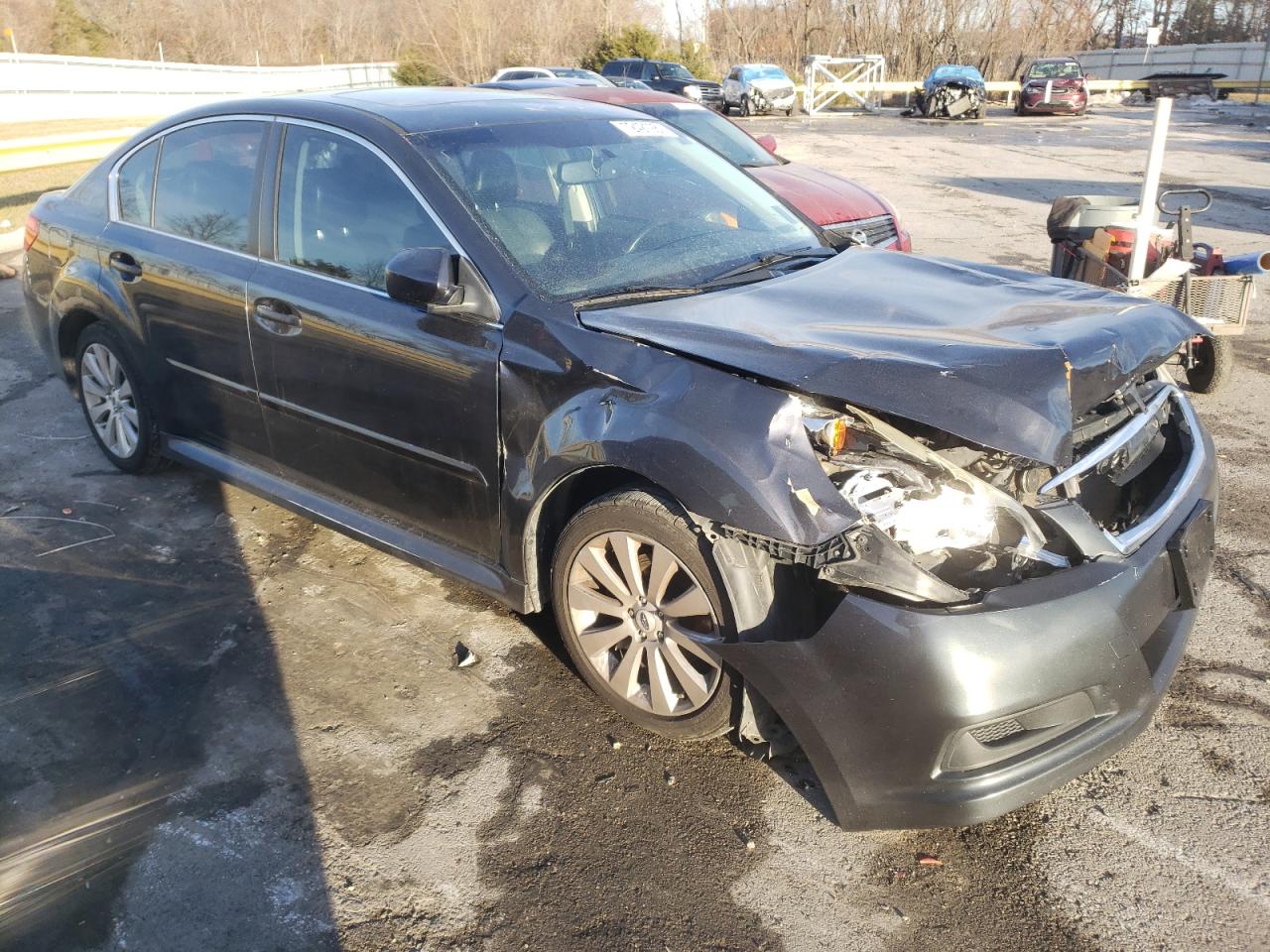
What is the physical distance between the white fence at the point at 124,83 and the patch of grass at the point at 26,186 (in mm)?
9930

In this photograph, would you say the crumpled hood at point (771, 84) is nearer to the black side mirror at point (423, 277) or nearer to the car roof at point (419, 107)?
the car roof at point (419, 107)

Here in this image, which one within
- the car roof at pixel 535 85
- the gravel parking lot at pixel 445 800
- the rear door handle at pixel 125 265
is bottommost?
the gravel parking lot at pixel 445 800

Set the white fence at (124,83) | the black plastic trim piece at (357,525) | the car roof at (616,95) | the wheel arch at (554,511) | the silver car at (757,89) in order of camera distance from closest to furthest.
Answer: the wheel arch at (554,511), the black plastic trim piece at (357,525), the car roof at (616,95), the white fence at (124,83), the silver car at (757,89)

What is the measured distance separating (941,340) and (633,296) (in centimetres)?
96

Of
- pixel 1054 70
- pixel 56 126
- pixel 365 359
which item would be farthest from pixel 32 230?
pixel 1054 70

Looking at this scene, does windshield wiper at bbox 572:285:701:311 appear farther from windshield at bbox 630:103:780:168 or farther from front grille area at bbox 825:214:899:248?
windshield at bbox 630:103:780:168

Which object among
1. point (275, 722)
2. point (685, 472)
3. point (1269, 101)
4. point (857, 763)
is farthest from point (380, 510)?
point (1269, 101)

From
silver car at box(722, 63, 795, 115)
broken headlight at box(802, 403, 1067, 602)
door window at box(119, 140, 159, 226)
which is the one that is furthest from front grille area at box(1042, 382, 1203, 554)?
silver car at box(722, 63, 795, 115)

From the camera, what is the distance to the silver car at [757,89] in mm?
31469

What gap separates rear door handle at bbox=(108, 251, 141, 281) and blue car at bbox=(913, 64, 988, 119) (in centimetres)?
2895

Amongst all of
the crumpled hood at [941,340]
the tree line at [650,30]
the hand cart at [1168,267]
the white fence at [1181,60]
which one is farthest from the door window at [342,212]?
the white fence at [1181,60]

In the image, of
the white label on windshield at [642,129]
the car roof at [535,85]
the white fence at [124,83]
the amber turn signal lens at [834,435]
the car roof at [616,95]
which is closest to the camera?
the amber turn signal lens at [834,435]

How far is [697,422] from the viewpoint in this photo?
8.84 ft

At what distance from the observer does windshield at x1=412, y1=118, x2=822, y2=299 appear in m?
3.36
